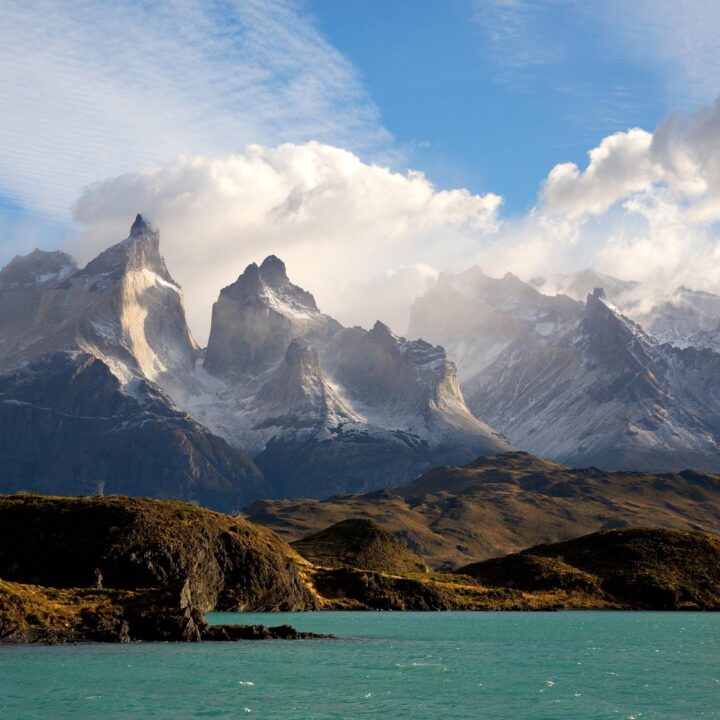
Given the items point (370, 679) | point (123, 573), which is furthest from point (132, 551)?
point (370, 679)

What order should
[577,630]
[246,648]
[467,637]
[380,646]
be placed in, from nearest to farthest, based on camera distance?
[246,648], [380,646], [467,637], [577,630]

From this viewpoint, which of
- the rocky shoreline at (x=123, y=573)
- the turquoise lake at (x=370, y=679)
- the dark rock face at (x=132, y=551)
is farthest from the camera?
the dark rock face at (x=132, y=551)

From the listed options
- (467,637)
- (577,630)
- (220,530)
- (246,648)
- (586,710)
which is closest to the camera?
(586,710)

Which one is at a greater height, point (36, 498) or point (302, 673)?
point (36, 498)

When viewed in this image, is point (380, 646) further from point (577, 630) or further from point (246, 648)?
point (577, 630)

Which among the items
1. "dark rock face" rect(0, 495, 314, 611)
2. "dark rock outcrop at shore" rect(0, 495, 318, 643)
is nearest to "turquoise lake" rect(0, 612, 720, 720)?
"dark rock outcrop at shore" rect(0, 495, 318, 643)

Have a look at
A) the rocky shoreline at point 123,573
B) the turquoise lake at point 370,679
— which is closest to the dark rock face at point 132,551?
the rocky shoreline at point 123,573

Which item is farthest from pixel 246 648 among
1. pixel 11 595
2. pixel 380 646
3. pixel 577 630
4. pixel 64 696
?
pixel 577 630

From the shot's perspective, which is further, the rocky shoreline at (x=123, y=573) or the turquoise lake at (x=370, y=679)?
the rocky shoreline at (x=123, y=573)

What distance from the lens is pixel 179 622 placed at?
140 m

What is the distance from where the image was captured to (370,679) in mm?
112062

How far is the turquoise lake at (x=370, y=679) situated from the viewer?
308 feet

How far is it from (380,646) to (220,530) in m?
54.8

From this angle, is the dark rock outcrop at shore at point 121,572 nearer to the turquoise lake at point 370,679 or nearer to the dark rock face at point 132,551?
the dark rock face at point 132,551
